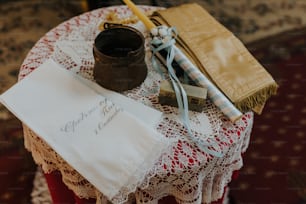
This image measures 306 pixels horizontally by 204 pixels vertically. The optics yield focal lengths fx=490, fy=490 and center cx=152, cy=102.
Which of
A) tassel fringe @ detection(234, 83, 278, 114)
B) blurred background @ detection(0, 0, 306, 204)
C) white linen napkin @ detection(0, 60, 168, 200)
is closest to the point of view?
white linen napkin @ detection(0, 60, 168, 200)

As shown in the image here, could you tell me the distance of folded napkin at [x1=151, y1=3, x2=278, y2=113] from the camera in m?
1.02

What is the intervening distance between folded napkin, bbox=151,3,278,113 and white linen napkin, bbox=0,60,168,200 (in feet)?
0.56

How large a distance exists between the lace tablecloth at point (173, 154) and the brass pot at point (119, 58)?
0.11ft

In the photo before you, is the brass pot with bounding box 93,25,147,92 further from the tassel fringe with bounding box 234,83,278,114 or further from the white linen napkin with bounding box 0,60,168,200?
the tassel fringe with bounding box 234,83,278,114

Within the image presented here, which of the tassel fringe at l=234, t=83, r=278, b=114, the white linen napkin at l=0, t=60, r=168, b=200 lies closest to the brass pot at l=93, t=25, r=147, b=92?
the white linen napkin at l=0, t=60, r=168, b=200

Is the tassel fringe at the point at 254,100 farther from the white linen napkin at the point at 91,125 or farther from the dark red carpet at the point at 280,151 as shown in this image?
the dark red carpet at the point at 280,151

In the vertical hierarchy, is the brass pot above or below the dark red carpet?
above

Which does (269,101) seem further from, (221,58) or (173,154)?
(173,154)

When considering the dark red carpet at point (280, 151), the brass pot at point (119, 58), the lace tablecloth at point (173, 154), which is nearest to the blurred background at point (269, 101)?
the dark red carpet at point (280, 151)

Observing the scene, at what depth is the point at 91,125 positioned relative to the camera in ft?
3.07

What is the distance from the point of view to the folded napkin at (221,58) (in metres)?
1.02

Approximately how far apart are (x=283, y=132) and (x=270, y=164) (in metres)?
0.14

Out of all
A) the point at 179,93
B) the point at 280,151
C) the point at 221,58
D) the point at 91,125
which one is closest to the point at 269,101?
the point at 280,151

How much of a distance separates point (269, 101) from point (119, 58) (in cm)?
88
